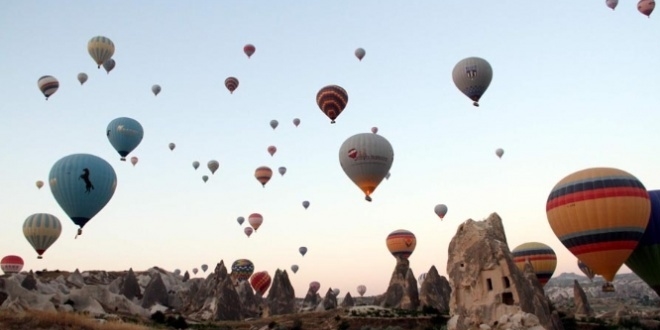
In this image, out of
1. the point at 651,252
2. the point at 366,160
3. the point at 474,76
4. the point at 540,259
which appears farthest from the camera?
the point at 540,259

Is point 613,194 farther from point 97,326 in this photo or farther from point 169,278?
point 169,278

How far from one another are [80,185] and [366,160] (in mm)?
20312

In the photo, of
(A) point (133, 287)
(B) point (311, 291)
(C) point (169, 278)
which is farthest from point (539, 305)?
(C) point (169, 278)

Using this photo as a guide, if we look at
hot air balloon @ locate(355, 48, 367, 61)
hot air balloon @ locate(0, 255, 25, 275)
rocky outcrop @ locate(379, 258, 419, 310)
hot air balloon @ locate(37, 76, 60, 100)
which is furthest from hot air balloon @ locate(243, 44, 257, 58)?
hot air balloon @ locate(0, 255, 25, 275)

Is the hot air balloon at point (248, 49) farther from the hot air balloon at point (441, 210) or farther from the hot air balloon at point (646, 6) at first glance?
the hot air balloon at point (646, 6)

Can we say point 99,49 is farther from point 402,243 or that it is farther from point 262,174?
point 402,243

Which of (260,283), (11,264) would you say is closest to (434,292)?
(260,283)

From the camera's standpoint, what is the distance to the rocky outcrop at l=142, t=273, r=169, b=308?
237 ft

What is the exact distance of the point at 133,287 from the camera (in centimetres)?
7619

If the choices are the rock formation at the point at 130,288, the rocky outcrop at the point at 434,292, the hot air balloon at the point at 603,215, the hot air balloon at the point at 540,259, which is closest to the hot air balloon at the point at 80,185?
the hot air balloon at the point at 603,215

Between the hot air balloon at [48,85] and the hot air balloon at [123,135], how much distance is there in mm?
8135

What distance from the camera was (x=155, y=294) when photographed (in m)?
73.6

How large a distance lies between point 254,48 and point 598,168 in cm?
3666

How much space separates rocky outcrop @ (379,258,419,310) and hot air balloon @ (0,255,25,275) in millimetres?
57087
